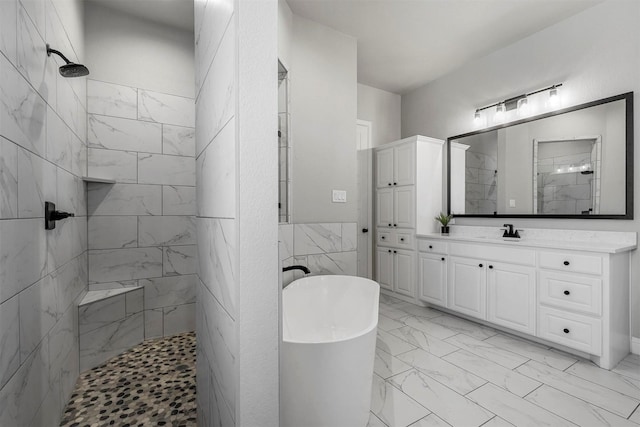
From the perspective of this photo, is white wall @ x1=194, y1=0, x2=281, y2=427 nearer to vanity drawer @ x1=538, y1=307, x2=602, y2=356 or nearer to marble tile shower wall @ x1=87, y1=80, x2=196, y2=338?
marble tile shower wall @ x1=87, y1=80, x2=196, y2=338

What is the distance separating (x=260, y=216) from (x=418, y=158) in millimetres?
3103

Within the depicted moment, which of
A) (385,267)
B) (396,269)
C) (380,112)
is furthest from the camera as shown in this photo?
(380,112)

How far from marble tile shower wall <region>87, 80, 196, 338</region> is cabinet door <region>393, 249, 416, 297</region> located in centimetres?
238

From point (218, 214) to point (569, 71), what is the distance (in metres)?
3.40

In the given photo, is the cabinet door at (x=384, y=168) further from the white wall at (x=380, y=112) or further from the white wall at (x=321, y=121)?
the white wall at (x=321, y=121)

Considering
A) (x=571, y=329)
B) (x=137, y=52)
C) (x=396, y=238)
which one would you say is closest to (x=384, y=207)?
(x=396, y=238)

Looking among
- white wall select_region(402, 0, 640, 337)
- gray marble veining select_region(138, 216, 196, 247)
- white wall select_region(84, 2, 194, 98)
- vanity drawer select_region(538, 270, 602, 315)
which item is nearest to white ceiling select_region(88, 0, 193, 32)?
white wall select_region(84, 2, 194, 98)

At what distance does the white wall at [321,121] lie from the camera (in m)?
2.64

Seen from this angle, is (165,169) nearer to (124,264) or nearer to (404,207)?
(124,264)

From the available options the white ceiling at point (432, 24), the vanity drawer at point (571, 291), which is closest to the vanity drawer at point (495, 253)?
the vanity drawer at point (571, 291)

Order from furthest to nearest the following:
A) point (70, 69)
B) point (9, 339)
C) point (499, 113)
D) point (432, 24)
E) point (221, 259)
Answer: point (499, 113), point (432, 24), point (70, 69), point (9, 339), point (221, 259)

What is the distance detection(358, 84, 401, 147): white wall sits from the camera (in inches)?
161

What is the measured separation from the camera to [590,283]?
213 cm

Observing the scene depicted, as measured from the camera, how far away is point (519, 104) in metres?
3.00
